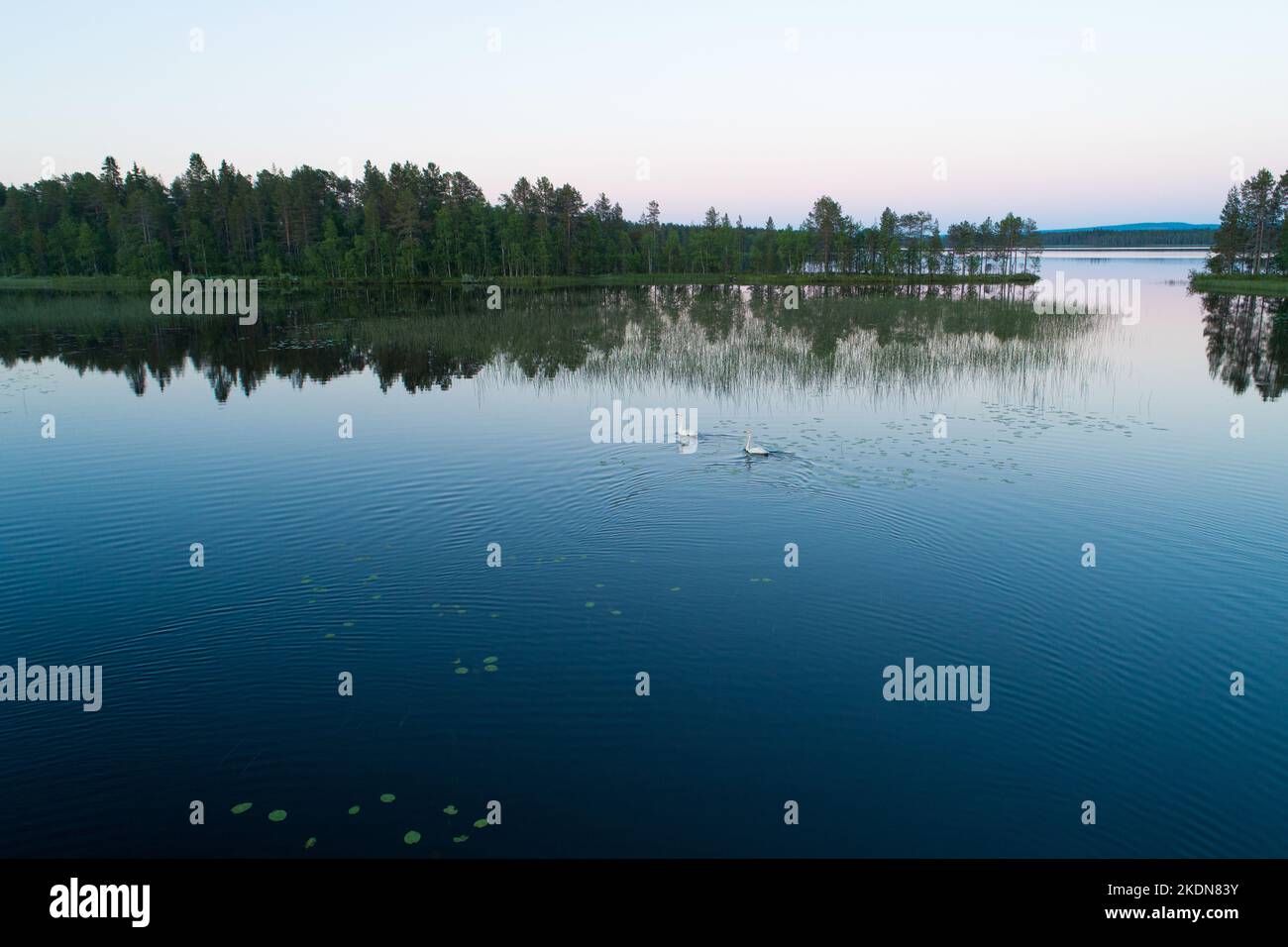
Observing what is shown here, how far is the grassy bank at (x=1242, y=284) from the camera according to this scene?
3273 inches

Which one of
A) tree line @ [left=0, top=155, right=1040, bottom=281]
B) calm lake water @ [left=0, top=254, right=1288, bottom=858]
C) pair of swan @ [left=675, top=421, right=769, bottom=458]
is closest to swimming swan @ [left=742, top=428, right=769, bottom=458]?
Answer: pair of swan @ [left=675, top=421, right=769, bottom=458]

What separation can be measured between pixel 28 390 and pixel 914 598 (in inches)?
1508

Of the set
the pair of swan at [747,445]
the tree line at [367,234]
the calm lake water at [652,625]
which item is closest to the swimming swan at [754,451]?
the pair of swan at [747,445]

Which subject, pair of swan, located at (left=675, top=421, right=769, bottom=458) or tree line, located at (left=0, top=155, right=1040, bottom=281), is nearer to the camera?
pair of swan, located at (left=675, top=421, right=769, bottom=458)

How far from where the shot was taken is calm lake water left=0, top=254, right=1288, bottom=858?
28.8ft

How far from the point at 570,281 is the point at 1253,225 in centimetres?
10012

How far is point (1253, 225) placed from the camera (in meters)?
111

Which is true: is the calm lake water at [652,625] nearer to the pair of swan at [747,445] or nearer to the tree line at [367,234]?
the pair of swan at [747,445]

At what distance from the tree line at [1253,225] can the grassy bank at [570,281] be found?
2443 cm

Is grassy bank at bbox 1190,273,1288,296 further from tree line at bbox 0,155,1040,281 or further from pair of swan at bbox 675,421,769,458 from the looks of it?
pair of swan at bbox 675,421,769,458

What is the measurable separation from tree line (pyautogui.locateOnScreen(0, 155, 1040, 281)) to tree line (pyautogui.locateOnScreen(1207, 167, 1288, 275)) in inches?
1129
